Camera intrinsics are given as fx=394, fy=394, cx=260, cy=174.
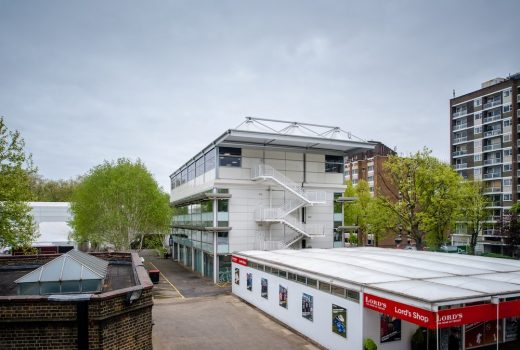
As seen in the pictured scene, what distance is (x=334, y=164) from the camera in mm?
35625

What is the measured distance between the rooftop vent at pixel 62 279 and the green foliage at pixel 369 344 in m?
9.10

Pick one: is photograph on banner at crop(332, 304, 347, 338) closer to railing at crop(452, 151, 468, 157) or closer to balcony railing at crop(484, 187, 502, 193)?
balcony railing at crop(484, 187, 502, 193)

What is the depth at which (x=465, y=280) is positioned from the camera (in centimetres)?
1427

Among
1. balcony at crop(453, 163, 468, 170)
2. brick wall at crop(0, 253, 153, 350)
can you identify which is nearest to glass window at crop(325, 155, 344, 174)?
brick wall at crop(0, 253, 153, 350)

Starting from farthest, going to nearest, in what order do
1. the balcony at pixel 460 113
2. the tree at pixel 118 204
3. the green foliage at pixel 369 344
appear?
the balcony at pixel 460 113
the tree at pixel 118 204
the green foliage at pixel 369 344

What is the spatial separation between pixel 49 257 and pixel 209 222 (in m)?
13.7

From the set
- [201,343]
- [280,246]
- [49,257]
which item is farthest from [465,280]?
[49,257]

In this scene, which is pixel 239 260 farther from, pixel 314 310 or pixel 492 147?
pixel 492 147

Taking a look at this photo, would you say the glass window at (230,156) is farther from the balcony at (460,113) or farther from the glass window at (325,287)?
the balcony at (460,113)

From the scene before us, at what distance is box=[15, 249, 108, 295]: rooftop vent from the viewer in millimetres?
10719

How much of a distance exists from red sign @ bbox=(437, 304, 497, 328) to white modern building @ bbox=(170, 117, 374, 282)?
19.4 meters

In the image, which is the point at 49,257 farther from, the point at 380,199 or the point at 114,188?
the point at 380,199

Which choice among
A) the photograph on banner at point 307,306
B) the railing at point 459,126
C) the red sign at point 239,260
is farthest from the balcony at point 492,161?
the photograph on banner at point 307,306

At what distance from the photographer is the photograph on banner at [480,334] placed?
15891mm
